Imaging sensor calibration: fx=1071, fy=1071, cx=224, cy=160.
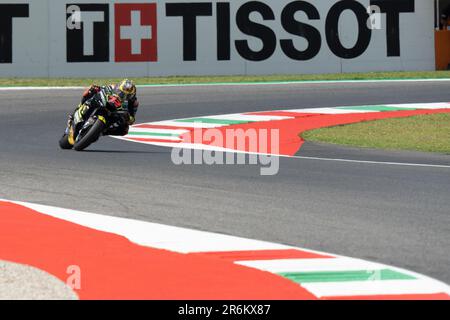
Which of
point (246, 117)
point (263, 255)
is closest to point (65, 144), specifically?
point (246, 117)

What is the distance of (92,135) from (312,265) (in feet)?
25.4

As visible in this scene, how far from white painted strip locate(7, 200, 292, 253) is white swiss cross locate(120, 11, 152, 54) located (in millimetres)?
19065

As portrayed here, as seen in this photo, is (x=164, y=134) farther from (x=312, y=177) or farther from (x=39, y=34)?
(x=39, y=34)

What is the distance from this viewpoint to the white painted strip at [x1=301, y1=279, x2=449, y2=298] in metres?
6.00

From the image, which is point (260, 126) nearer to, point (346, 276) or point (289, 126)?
point (289, 126)

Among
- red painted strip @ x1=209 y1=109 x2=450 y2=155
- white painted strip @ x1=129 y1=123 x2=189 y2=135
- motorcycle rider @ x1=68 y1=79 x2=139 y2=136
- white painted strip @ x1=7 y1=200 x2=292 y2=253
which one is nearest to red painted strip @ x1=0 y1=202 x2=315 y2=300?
white painted strip @ x1=7 y1=200 x2=292 y2=253

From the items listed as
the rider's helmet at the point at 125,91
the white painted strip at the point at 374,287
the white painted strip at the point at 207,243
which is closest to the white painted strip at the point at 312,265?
the white painted strip at the point at 207,243

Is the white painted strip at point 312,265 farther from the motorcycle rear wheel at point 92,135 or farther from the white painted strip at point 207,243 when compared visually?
the motorcycle rear wheel at point 92,135

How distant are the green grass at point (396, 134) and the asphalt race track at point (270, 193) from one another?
1.95 ft

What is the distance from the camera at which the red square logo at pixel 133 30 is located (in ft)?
90.7

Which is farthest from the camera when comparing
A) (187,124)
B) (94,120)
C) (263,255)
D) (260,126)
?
(187,124)

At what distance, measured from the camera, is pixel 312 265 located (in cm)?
676

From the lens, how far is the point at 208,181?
10852 mm

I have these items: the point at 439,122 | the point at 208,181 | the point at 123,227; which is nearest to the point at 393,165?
the point at 208,181
